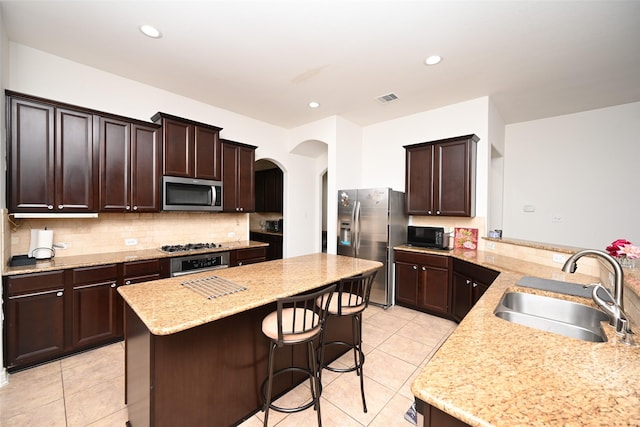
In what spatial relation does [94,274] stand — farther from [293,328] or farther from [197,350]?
[293,328]

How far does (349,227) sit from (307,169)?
1894mm

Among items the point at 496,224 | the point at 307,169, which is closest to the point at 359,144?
the point at 307,169

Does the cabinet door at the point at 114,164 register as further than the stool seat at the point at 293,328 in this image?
Yes

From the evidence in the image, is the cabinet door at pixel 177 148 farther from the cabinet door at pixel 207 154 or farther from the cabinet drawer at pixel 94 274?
the cabinet drawer at pixel 94 274

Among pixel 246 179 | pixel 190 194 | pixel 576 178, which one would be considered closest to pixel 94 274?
pixel 190 194

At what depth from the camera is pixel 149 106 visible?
3359 mm

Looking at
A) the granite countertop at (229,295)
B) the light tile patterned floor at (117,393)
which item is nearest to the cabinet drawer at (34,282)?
the light tile patterned floor at (117,393)

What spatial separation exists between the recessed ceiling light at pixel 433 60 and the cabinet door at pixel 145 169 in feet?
10.4

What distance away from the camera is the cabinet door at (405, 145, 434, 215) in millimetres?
3859

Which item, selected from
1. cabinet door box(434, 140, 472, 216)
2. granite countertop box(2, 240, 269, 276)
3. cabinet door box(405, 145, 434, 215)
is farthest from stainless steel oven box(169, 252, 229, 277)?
cabinet door box(434, 140, 472, 216)

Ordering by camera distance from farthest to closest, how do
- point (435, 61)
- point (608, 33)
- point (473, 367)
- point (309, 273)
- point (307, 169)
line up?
point (307, 169), point (435, 61), point (608, 33), point (309, 273), point (473, 367)

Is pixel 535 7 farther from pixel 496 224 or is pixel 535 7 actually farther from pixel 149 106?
pixel 149 106

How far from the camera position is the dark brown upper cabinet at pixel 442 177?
3527 millimetres

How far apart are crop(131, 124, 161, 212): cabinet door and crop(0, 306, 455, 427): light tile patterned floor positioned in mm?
1561
